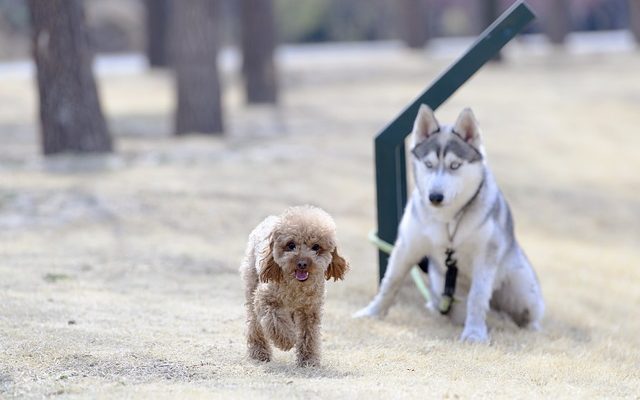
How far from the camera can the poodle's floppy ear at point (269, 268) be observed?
636 cm

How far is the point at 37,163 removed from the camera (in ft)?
51.7

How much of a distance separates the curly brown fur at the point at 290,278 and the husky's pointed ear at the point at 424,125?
2.07m

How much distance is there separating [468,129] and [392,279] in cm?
130

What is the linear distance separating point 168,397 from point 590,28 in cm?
5538

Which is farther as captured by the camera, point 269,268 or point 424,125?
point 424,125

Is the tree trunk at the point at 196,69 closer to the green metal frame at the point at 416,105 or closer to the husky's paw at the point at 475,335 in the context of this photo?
the green metal frame at the point at 416,105

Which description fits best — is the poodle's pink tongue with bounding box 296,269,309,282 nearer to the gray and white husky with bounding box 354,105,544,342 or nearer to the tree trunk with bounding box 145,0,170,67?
the gray and white husky with bounding box 354,105,544,342

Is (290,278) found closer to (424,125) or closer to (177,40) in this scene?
(424,125)

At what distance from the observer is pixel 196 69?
19312 millimetres

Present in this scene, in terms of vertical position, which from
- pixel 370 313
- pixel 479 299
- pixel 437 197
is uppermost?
pixel 437 197

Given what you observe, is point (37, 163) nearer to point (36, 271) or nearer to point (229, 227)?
point (229, 227)

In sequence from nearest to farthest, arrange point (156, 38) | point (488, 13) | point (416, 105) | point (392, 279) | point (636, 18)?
point (392, 279) → point (416, 105) → point (488, 13) → point (156, 38) → point (636, 18)

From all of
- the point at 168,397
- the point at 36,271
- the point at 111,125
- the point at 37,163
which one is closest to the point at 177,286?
the point at 36,271

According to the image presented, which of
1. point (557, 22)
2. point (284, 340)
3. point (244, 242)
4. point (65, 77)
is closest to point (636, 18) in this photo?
point (557, 22)
